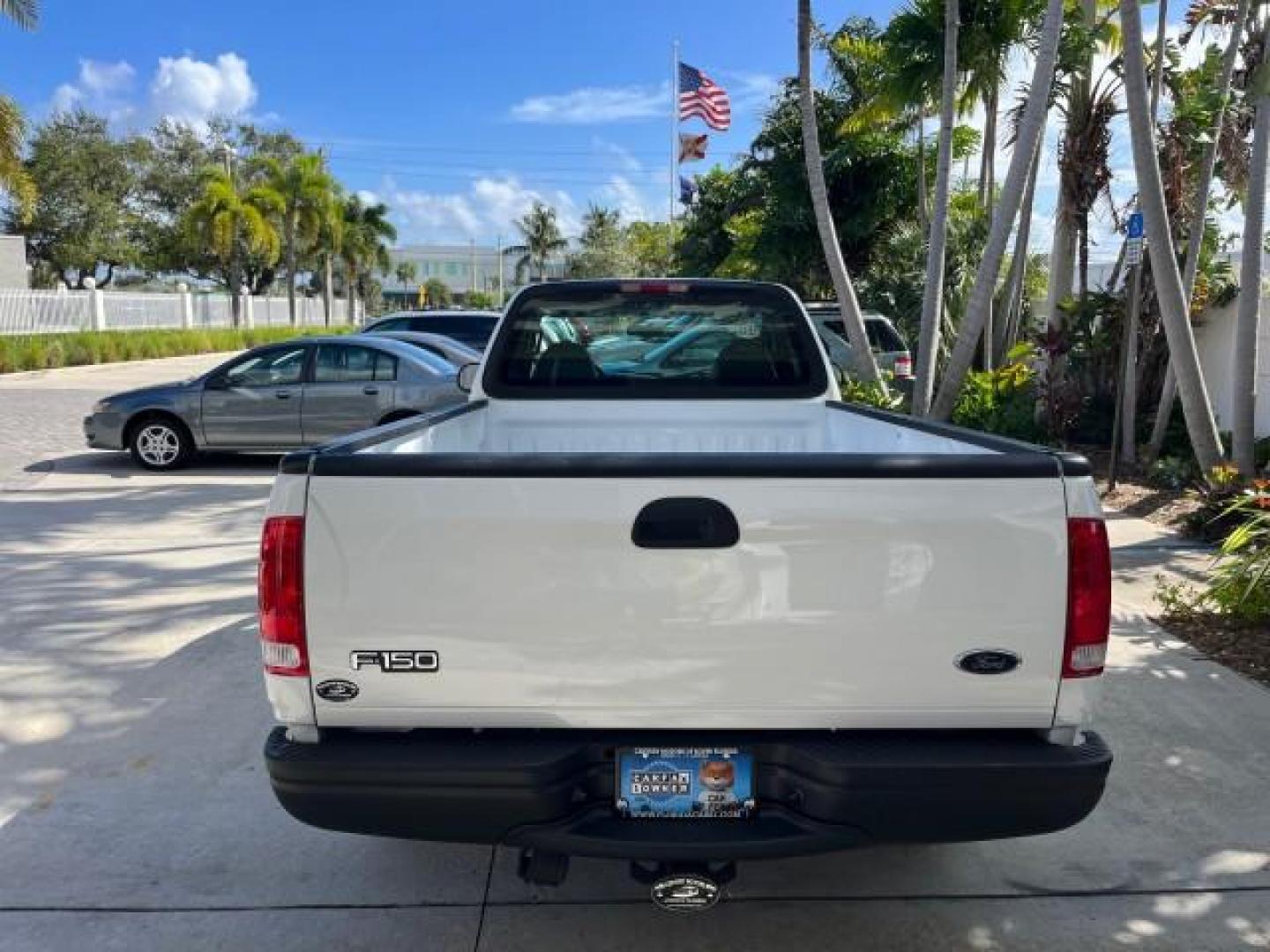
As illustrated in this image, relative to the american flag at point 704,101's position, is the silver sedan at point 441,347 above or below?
below

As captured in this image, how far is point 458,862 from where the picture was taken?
11.6 ft

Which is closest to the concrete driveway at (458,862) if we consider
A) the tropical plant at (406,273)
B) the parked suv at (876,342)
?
the parked suv at (876,342)

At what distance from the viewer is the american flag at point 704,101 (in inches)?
1140

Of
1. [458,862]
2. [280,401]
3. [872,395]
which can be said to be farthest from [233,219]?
[458,862]

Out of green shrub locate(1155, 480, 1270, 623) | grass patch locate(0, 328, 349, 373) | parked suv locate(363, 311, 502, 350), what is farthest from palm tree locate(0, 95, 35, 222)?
green shrub locate(1155, 480, 1270, 623)

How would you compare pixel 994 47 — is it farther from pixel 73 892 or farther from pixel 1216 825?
pixel 73 892

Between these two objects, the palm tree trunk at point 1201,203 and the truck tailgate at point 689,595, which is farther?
the palm tree trunk at point 1201,203

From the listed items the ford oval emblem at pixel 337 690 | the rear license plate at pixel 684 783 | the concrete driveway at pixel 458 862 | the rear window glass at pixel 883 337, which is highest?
the rear window glass at pixel 883 337

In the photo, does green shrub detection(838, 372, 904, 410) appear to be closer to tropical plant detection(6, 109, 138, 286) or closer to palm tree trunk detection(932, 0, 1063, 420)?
palm tree trunk detection(932, 0, 1063, 420)

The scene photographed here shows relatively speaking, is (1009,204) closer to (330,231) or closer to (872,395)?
(872,395)

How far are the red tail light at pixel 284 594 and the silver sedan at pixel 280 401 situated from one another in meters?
8.63

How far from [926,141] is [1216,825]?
18.6 metres

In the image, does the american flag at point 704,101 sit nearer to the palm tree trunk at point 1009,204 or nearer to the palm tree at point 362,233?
the palm tree trunk at point 1009,204

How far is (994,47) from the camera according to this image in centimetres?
1290
